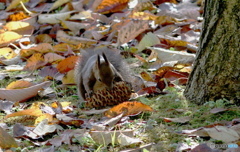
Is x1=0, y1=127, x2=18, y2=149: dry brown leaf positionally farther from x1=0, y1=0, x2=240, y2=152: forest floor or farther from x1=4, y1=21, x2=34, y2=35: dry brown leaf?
x1=4, y1=21, x2=34, y2=35: dry brown leaf

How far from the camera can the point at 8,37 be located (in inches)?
157

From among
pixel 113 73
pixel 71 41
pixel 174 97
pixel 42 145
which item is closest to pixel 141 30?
pixel 71 41

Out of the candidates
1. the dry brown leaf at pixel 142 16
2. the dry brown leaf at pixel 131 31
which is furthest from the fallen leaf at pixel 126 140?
the dry brown leaf at pixel 142 16

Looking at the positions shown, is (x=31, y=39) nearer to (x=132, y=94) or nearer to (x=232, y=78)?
(x=132, y=94)

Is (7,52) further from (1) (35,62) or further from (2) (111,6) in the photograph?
(2) (111,6)

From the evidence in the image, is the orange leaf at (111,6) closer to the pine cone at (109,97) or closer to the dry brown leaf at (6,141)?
the pine cone at (109,97)

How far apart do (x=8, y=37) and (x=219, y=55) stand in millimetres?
2266

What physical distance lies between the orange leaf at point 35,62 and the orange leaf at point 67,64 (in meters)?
0.24

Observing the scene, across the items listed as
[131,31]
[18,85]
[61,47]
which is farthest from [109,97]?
[61,47]

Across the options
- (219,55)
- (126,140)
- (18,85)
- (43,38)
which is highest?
(219,55)

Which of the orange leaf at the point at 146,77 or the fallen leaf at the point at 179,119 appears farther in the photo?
the orange leaf at the point at 146,77

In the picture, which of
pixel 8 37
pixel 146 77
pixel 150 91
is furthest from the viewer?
pixel 8 37

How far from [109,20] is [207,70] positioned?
2262 millimetres

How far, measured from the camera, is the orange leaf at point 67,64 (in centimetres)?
338
